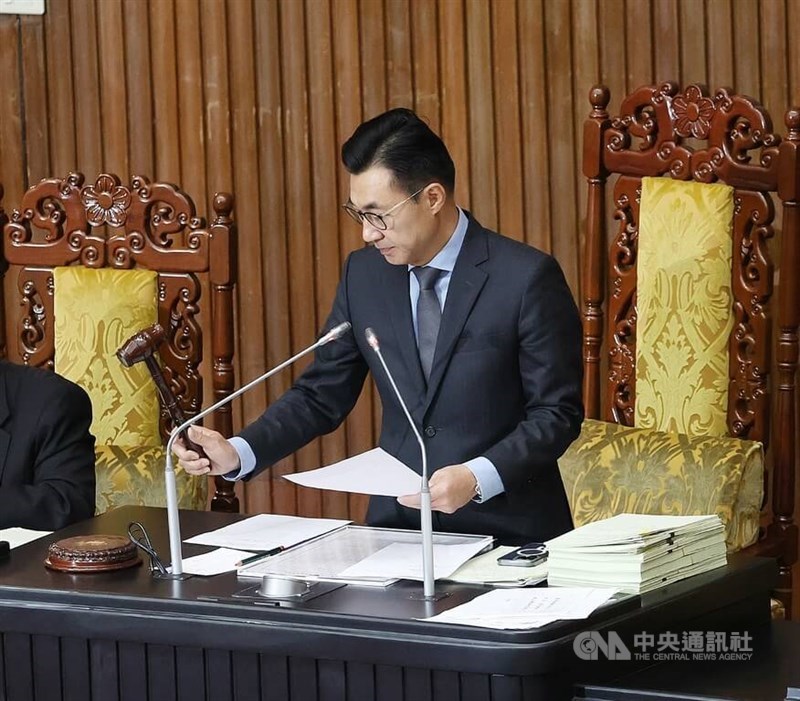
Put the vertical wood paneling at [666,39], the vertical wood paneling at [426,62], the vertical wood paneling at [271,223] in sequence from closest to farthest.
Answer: the vertical wood paneling at [666,39] → the vertical wood paneling at [426,62] → the vertical wood paneling at [271,223]

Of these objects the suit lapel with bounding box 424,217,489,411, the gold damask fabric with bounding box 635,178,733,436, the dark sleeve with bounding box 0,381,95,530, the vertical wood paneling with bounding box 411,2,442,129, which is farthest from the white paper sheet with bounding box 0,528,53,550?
the vertical wood paneling with bounding box 411,2,442,129

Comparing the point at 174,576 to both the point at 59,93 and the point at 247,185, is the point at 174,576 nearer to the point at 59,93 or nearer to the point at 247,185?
the point at 247,185

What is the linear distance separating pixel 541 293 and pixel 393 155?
0.37 metres

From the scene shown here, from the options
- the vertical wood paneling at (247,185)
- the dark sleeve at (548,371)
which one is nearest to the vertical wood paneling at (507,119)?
the vertical wood paneling at (247,185)

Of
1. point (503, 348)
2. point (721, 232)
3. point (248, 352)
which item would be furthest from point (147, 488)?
point (721, 232)

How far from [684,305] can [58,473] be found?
143 cm

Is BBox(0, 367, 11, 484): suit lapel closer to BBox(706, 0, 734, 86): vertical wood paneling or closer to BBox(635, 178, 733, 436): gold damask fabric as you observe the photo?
BBox(635, 178, 733, 436): gold damask fabric

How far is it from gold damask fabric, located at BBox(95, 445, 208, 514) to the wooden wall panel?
769 mm

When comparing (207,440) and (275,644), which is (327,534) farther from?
(275,644)

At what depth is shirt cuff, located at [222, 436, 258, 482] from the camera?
275 centimetres

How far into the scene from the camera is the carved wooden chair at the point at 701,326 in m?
3.39

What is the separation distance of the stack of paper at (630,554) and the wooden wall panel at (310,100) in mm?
1945

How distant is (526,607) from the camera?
7.22ft

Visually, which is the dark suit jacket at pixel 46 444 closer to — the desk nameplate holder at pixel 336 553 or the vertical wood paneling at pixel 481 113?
the desk nameplate holder at pixel 336 553
